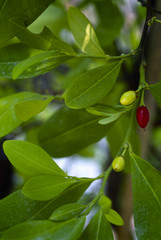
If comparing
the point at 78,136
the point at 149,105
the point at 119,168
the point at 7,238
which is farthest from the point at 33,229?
the point at 149,105

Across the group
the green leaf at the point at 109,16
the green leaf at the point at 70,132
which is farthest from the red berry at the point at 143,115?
the green leaf at the point at 109,16

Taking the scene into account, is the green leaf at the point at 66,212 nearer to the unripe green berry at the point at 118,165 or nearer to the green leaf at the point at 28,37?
the unripe green berry at the point at 118,165

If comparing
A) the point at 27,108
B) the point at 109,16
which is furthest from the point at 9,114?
the point at 109,16

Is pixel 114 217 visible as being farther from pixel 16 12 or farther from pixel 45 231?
pixel 16 12

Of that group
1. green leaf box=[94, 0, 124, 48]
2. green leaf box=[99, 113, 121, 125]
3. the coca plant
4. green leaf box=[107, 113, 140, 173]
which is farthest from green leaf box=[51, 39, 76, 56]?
green leaf box=[94, 0, 124, 48]

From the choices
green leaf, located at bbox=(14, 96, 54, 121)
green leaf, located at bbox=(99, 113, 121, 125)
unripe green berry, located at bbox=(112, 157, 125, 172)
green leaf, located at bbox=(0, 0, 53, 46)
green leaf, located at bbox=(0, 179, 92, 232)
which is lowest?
green leaf, located at bbox=(0, 179, 92, 232)

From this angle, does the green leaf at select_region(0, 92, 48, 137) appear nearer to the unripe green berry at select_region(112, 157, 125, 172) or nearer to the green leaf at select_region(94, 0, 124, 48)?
the unripe green berry at select_region(112, 157, 125, 172)

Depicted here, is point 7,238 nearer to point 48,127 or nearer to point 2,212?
point 2,212
